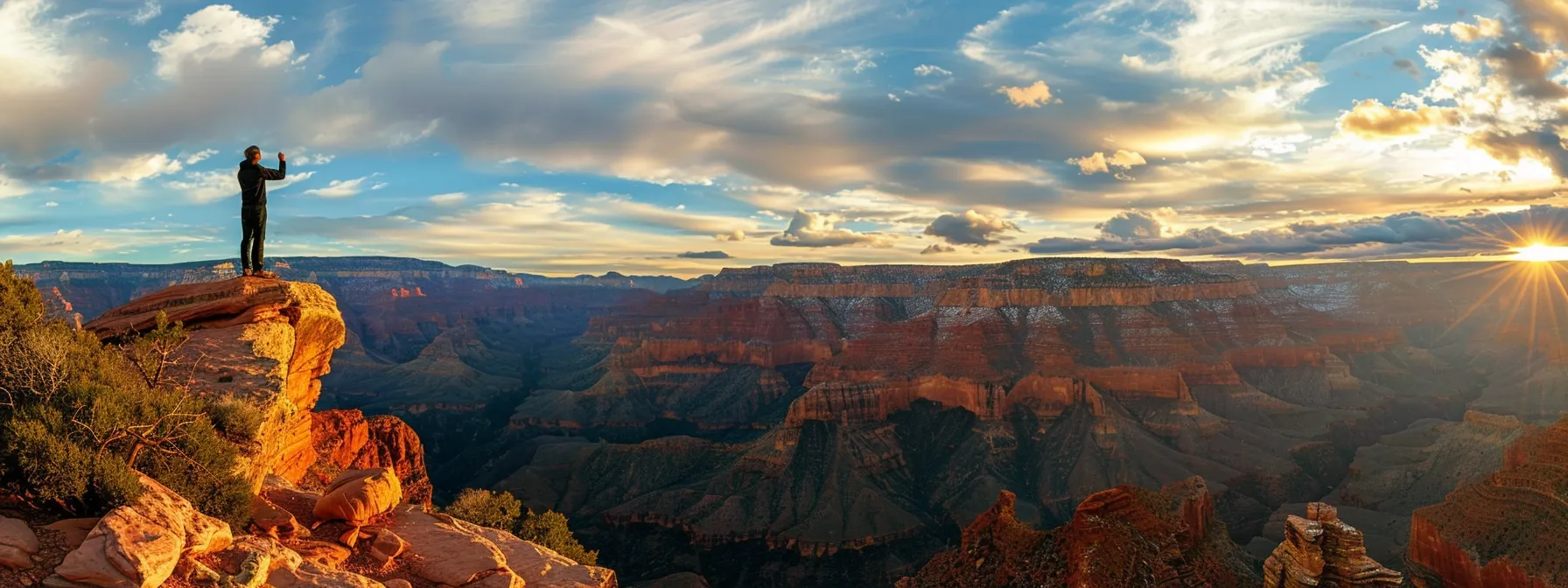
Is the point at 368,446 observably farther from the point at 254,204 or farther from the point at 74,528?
the point at 74,528

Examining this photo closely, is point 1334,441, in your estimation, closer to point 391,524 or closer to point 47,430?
point 391,524

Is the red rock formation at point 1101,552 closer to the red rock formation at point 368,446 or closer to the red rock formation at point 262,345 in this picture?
the red rock formation at point 368,446

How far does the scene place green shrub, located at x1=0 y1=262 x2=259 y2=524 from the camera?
1109cm

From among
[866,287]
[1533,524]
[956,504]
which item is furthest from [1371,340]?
[1533,524]

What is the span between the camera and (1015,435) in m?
94.4

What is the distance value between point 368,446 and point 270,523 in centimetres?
2174

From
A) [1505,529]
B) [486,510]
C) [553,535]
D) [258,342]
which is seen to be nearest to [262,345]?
[258,342]

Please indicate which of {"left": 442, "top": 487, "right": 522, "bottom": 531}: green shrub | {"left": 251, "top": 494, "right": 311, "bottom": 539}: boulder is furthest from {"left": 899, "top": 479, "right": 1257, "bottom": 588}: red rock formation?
{"left": 251, "top": 494, "right": 311, "bottom": 539}: boulder

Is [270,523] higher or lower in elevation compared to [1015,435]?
higher

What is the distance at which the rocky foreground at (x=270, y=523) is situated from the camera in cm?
1002

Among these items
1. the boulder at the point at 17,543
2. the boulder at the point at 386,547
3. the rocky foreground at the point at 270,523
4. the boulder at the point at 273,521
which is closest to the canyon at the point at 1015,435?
the rocky foreground at the point at 270,523

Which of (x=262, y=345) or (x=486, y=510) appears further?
(x=486, y=510)

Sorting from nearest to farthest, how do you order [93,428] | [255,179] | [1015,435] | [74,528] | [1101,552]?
[74,528] → [93,428] → [255,179] → [1101,552] → [1015,435]

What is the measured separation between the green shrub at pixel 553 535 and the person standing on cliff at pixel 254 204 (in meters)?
18.5
